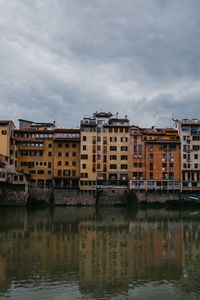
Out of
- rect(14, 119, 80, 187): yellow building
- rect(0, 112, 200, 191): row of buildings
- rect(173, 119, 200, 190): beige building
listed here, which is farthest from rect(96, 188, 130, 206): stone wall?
rect(173, 119, 200, 190): beige building

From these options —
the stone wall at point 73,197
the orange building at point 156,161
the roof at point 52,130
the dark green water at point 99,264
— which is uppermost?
the roof at point 52,130

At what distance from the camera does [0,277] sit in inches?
842

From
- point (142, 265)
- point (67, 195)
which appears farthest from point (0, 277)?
point (67, 195)

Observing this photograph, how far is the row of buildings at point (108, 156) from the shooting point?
83.2 meters

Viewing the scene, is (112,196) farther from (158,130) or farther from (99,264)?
(99,264)

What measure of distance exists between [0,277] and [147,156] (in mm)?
67146

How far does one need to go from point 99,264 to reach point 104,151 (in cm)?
6090

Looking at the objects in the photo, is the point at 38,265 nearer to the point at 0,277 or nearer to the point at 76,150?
the point at 0,277

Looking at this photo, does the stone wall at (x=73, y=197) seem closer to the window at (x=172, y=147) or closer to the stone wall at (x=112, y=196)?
the stone wall at (x=112, y=196)

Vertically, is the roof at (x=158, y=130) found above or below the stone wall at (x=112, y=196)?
above

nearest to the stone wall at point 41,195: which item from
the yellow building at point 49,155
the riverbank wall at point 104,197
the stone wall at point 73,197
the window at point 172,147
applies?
the riverbank wall at point 104,197

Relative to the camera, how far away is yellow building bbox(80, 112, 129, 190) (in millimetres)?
83188

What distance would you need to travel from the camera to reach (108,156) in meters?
84.8

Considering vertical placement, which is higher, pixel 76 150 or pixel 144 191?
pixel 76 150
